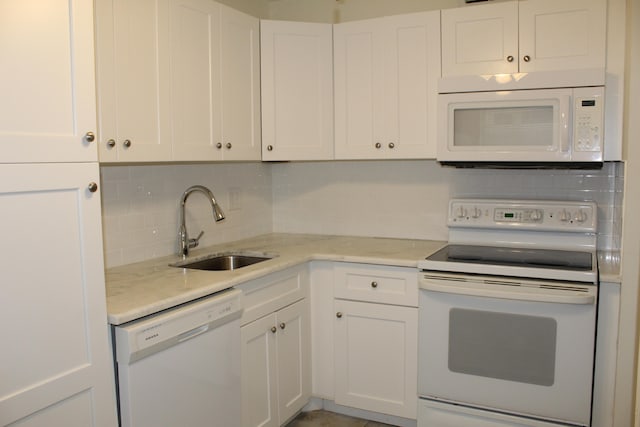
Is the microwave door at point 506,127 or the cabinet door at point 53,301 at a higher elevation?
the microwave door at point 506,127

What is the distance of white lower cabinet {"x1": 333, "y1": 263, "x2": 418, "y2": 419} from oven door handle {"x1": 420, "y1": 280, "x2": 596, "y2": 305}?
0.62 ft

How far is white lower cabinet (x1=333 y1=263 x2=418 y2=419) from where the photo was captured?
2.70 metres

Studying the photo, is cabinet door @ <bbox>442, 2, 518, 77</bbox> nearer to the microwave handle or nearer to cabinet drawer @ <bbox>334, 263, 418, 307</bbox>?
the microwave handle

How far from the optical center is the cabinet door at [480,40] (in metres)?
2.66

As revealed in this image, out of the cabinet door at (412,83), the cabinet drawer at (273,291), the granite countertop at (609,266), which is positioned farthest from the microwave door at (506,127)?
Answer: the cabinet drawer at (273,291)

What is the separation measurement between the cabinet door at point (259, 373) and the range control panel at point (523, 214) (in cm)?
117

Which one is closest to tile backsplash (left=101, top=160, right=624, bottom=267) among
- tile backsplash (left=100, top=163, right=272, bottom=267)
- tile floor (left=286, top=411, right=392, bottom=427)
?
tile backsplash (left=100, top=163, right=272, bottom=267)

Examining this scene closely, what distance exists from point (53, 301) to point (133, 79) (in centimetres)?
98

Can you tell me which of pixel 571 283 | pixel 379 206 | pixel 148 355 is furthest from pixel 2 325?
pixel 379 206

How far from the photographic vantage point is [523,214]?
288cm

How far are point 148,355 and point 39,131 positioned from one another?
0.77 m

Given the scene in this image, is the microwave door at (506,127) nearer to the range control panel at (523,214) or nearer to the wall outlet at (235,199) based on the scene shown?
the range control panel at (523,214)

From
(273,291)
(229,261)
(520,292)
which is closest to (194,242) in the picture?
(229,261)

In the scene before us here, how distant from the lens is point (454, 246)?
2.99m
